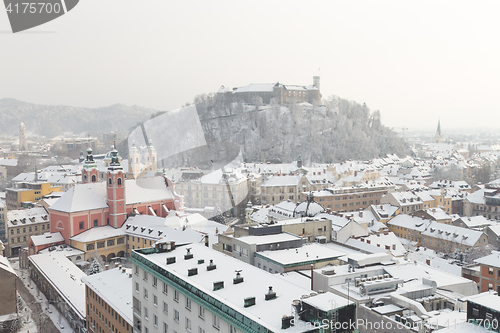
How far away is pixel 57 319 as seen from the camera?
2377cm

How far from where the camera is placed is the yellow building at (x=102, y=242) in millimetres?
Answer: 32688

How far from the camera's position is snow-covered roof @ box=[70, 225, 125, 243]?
32.9 meters

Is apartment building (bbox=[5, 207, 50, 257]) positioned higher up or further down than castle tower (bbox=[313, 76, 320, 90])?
further down

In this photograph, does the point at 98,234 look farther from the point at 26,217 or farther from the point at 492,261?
the point at 492,261

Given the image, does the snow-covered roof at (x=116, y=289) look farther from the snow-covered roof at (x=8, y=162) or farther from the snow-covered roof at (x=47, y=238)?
the snow-covered roof at (x=8, y=162)

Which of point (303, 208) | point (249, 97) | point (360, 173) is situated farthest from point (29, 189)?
point (249, 97)

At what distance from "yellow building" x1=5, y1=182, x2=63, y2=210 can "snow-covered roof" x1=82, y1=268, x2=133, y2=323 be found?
31.6m

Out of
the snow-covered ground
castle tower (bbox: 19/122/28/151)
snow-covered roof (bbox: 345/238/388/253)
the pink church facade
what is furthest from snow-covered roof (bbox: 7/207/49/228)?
castle tower (bbox: 19/122/28/151)

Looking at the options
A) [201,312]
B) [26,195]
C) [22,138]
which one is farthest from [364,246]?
[22,138]

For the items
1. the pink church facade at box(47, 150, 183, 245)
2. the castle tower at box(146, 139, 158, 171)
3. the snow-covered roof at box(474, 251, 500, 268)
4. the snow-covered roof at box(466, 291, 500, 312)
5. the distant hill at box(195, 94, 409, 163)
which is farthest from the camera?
the distant hill at box(195, 94, 409, 163)

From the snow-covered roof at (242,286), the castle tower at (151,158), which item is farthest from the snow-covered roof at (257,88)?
the snow-covered roof at (242,286)

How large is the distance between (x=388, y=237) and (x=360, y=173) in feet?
95.8

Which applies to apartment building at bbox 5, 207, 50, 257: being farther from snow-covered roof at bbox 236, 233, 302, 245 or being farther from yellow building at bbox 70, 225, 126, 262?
snow-covered roof at bbox 236, 233, 302, 245

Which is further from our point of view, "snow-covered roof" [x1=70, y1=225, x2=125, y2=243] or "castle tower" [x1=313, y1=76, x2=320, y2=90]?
"castle tower" [x1=313, y1=76, x2=320, y2=90]
